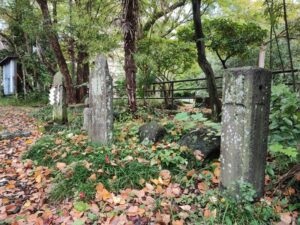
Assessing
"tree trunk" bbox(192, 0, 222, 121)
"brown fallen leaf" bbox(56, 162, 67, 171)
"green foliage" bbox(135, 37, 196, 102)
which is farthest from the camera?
"green foliage" bbox(135, 37, 196, 102)

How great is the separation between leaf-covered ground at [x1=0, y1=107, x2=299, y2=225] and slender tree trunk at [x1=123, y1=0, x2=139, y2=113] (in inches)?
99.9

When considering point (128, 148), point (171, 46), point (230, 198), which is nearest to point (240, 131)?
point (230, 198)

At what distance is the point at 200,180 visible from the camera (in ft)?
9.52

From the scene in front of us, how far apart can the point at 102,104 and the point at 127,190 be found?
1724 millimetres

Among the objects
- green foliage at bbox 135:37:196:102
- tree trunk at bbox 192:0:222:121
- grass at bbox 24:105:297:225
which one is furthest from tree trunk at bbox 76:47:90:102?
grass at bbox 24:105:297:225

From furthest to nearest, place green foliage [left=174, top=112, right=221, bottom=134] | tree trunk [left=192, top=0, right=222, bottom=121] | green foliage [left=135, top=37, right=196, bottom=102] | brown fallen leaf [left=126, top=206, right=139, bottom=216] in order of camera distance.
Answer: green foliage [left=135, top=37, right=196, bottom=102] → tree trunk [left=192, top=0, right=222, bottom=121] → green foliage [left=174, top=112, right=221, bottom=134] → brown fallen leaf [left=126, top=206, right=139, bottom=216]

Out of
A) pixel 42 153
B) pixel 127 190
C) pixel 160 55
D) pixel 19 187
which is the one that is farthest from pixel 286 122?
pixel 160 55

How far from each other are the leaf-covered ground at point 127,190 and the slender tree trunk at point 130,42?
254cm

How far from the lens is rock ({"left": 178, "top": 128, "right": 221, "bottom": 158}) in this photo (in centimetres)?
324

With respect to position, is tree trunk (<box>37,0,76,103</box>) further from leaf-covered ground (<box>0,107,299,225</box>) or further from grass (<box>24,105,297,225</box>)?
leaf-covered ground (<box>0,107,299,225</box>)

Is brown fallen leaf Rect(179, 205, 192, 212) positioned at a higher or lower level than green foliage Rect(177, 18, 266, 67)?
lower

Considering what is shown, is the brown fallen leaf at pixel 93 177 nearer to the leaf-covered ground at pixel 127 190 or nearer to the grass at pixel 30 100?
the leaf-covered ground at pixel 127 190

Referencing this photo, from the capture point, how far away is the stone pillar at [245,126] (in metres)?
2.27

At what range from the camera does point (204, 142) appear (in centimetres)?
333
